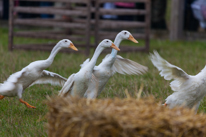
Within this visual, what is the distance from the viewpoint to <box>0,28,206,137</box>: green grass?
4598mm

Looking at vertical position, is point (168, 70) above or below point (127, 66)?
above

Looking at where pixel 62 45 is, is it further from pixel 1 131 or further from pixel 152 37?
pixel 152 37

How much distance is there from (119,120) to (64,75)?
4.42 m

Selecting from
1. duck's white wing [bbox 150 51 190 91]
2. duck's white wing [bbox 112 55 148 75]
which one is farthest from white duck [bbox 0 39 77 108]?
duck's white wing [bbox 150 51 190 91]

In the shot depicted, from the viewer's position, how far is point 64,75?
7.03m

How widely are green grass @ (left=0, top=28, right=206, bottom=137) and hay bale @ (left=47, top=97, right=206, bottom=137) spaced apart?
1.09 m

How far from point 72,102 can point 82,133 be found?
1.33ft

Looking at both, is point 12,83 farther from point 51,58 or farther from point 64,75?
point 64,75

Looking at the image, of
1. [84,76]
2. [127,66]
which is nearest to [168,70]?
[84,76]

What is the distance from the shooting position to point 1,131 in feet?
14.2

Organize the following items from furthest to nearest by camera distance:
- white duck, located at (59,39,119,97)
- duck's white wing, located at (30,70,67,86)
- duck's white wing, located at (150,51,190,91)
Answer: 1. duck's white wing, located at (30,70,67,86)
2. white duck, located at (59,39,119,97)
3. duck's white wing, located at (150,51,190,91)

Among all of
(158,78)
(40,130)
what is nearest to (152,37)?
(158,78)

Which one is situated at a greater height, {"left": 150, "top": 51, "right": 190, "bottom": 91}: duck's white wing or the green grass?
{"left": 150, "top": 51, "right": 190, "bottom": 91}: duck's white wing

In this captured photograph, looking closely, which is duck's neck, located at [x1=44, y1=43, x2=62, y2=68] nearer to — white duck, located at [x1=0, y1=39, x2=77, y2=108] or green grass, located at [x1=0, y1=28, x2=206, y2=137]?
white duck, located at [x1=0, y1=39, x2=77, y2=108]
